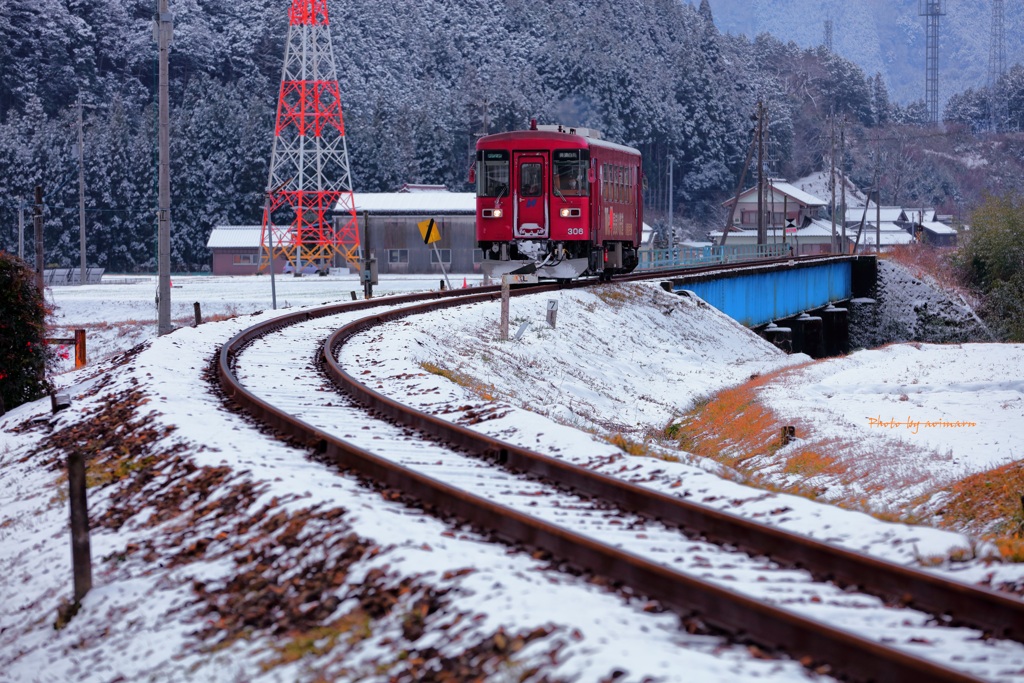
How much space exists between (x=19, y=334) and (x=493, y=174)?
43.2 ft

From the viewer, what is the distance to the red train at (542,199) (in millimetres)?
28516

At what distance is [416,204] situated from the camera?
73.7 metres

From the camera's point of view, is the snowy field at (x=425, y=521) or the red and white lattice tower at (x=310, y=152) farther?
the red and white lattice tower at (x=310, y=152)

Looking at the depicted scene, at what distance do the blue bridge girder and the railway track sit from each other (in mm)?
27685

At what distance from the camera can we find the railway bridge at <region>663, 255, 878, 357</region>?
42000 mm

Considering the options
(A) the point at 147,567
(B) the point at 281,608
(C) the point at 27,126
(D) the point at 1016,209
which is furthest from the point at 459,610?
(C) the point at 27,126

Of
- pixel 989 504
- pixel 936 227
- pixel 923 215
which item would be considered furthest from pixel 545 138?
pixel 923 215

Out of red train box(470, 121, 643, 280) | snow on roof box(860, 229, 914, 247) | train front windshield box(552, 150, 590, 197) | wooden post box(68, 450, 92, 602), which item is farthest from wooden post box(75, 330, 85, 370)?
snow on roof box(860, 229, 914, 247)

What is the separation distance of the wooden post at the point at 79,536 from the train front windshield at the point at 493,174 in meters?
21.5

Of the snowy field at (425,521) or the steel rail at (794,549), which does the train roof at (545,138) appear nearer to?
the snowy field at (425,521)

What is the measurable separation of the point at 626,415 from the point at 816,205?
108507 mm

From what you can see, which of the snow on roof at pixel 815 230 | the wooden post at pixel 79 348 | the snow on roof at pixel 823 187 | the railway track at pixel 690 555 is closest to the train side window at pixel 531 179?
the wooden post at pixel 79 348

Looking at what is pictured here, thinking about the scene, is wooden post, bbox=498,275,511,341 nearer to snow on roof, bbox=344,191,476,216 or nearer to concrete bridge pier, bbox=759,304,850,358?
concrete bridge pier, bbox=759,304,850,358

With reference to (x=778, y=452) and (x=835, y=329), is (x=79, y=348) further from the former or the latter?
(x=835, y=329)
